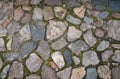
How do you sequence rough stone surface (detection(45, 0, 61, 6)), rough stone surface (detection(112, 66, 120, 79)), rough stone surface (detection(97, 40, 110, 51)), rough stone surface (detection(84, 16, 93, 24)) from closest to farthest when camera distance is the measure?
rough stone surface (detection(112, 66, 120, 79))
rough stone surface (detection(97, 40, 110, 51))
rough stone surface (detection(84, 16, 93, 24))
rough stone surface (detection(45, 0, 61, 6))

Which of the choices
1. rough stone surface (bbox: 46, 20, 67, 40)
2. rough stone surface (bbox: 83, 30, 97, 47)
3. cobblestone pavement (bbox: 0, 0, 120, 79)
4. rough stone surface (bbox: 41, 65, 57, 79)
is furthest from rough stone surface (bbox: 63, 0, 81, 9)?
rough stone surface (bbox: 41, 65, 57, 79)

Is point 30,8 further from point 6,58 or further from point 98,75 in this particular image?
point 98,75

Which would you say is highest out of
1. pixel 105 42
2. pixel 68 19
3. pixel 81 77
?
pixel 68 19

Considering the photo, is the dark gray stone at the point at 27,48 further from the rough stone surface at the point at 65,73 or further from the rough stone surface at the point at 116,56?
the rough stone surface at the point at 116,56

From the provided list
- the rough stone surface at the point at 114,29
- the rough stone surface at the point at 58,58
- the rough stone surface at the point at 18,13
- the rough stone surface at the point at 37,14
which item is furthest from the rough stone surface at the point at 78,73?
the rough stone surface at the point at 18,13

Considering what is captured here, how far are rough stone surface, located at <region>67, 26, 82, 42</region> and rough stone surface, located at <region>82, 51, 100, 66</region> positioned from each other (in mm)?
213

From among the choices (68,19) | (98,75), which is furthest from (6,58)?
(98,75)

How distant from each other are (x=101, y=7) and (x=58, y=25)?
523 mm

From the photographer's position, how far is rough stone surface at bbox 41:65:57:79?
2.92 m

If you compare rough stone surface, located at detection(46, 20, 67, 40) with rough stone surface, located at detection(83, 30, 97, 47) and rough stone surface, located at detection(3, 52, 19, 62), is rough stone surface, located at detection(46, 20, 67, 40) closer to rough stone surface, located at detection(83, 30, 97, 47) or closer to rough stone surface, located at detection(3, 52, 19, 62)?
rough stone surface, located at detection(83, 30, 97, 47)

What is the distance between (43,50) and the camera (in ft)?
9.88

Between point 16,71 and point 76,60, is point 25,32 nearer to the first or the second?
point 16,71

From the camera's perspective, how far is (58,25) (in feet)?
10.1

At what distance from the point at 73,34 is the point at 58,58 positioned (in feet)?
1.01
